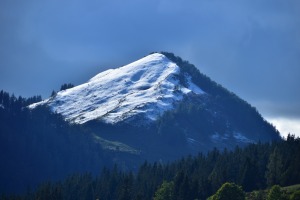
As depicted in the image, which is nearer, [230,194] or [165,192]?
[230,194]

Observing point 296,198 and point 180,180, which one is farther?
point 180,180

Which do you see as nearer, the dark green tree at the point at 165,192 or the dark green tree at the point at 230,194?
the dark green tree at the point at 230,194

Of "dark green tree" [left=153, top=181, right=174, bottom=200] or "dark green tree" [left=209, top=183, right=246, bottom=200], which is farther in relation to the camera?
"dark green tree" [left=153, top=181, right=174, bottom=200]

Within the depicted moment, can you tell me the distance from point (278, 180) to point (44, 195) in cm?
7376

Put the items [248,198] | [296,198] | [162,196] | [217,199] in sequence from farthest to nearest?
1. [162,196]
2. [248,198]
3. [217,199]
4. [296,198]

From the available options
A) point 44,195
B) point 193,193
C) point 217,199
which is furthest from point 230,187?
point 44,195

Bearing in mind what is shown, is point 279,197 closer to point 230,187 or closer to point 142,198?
point 230,187

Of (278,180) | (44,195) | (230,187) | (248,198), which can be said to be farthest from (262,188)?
(44,195)

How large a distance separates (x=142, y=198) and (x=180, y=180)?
13354 mm

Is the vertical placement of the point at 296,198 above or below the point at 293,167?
below

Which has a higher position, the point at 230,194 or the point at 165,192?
the point at 165,192

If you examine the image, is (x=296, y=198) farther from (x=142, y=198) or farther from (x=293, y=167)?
(x=142, y=198)

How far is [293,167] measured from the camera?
643ft

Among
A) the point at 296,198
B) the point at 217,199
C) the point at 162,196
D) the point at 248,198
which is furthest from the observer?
the point at 162,196
